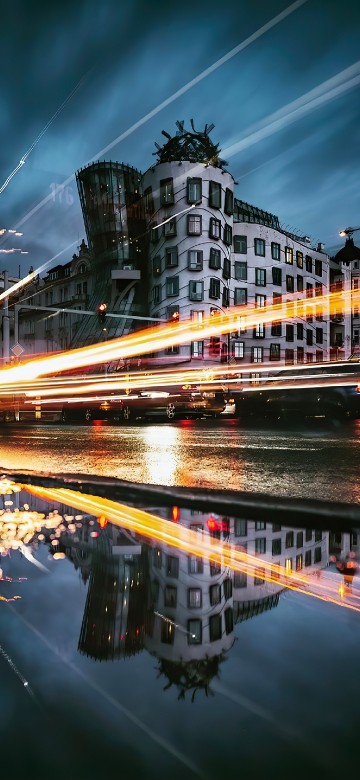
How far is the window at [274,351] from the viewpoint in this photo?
57.0 metres

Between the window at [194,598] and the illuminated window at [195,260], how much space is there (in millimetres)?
46106

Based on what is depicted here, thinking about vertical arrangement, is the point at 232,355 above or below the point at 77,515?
above

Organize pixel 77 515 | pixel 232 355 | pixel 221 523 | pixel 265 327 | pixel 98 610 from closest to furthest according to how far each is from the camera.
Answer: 1. pixel 98 610
2. pixel 221 523
3. pixel 77 515
4. pixel 232 355
5. pixel 265 327

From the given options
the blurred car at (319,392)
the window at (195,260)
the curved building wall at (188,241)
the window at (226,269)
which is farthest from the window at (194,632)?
the window at (226,269)

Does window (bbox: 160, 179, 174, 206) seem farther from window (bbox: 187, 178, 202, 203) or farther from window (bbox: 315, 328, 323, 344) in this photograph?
window (bbox: 315, 328, 323, 344)

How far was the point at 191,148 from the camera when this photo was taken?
4903cm

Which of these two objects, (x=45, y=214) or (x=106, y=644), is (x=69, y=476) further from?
(x=45, y=214)

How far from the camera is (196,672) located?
200cm

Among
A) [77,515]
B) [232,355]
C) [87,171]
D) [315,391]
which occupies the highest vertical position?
[87,171]

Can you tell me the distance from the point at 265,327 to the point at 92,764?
184 ft

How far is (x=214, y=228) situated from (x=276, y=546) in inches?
1871

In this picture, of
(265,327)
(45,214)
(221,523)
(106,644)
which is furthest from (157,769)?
(45,214)

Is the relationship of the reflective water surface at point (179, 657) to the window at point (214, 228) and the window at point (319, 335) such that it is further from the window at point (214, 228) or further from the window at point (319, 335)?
the window at point (319, 335)

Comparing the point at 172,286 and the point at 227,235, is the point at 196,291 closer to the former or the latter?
the point at 172,286
